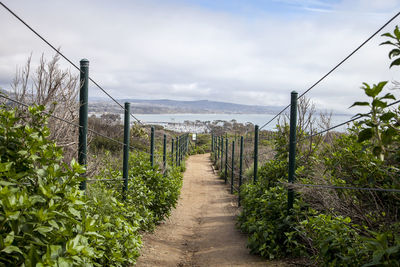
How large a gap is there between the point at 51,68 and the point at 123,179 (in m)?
2.44

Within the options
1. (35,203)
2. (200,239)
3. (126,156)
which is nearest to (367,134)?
(35,203)

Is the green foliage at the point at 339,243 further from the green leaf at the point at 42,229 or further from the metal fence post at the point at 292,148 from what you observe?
the green leaf at the point at 42,229

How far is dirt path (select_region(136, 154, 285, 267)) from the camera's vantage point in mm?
5605

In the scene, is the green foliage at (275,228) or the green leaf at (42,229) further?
the green foliage at (275,228)

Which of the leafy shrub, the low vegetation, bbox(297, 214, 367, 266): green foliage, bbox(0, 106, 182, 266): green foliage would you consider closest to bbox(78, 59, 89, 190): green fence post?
bbox(0, 106, 182, 266): green foliage

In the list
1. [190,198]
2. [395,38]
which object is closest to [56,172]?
[395,38]

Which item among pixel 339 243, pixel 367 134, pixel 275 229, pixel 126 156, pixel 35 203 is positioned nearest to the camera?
pixel 367 134

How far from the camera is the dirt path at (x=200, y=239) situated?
5.61 metres

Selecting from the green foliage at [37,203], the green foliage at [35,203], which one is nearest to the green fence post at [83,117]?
the green foliage at [37,203]

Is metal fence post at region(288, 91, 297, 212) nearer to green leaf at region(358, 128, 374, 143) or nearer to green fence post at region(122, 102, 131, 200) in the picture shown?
green fence post at region(122, 102, 131, 200)

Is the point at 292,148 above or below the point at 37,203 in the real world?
above

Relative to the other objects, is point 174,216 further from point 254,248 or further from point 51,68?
point 51,68

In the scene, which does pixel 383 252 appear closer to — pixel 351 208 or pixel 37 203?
pixel 351 208

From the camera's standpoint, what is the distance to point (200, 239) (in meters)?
7.20
